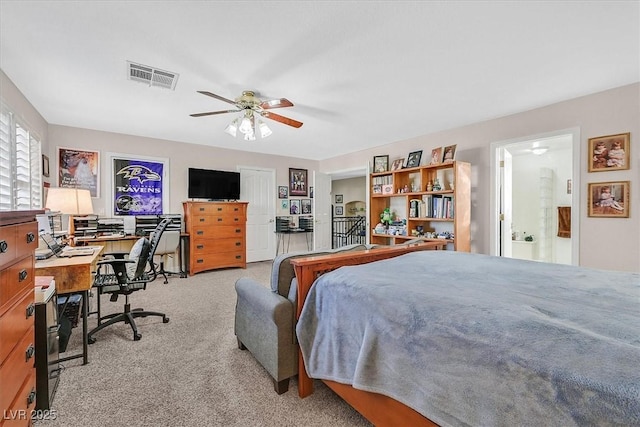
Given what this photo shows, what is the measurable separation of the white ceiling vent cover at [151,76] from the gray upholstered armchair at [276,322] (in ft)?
6.55

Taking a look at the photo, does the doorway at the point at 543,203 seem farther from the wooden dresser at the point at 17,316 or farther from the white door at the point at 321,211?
the wooden dresser at the point at 17,316

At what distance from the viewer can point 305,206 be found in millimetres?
6609

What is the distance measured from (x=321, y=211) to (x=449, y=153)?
3.01 m

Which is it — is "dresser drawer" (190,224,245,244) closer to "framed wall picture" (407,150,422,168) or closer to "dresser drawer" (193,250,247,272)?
"dresser drawer" (193,250,247,272)

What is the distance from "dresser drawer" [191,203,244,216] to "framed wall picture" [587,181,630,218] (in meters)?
4.95

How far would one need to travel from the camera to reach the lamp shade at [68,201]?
3020 millimetres

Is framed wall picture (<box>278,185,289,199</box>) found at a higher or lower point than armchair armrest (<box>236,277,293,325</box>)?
higher

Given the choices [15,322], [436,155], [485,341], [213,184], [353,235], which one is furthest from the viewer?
[353,235]

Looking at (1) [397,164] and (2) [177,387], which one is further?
(1) [397,164]

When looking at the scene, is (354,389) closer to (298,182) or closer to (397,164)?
(397,164)

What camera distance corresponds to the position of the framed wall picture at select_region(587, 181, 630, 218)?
2734 millimetres

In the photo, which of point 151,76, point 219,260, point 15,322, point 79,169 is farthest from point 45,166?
point 15,322

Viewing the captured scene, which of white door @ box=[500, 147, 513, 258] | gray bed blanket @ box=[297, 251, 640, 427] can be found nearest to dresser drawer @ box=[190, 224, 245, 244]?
gray bed blanket @ box=[297, 251, 640, 427]

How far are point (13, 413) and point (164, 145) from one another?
178 inches
